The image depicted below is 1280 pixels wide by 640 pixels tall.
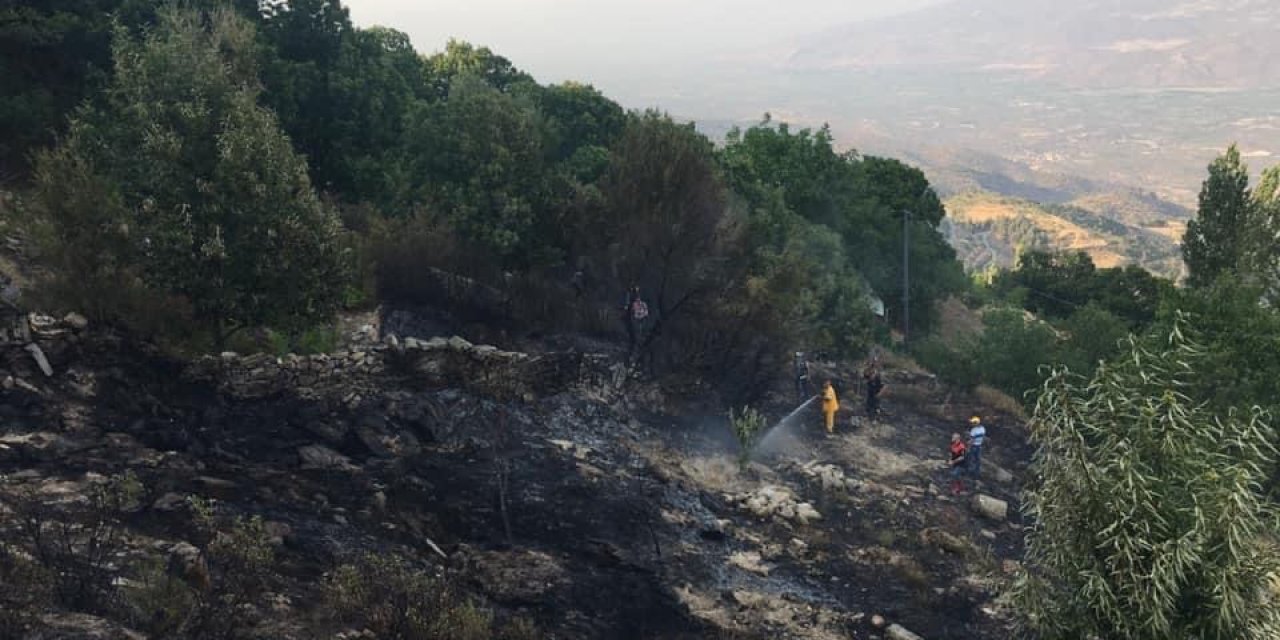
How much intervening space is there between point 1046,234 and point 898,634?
134 meters

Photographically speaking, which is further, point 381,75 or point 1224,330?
point 381,75

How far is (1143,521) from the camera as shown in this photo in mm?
6504

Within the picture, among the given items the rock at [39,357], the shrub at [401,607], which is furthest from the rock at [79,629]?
the rock at [39,357]

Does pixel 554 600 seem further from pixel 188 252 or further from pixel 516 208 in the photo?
pixel 516 208

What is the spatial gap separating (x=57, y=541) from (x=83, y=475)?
1.76 metres

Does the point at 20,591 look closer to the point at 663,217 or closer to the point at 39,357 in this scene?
the point at 39,357

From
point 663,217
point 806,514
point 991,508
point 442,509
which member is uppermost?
point 663,217

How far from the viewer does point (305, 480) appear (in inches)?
441

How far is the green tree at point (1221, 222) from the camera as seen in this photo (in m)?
27.9

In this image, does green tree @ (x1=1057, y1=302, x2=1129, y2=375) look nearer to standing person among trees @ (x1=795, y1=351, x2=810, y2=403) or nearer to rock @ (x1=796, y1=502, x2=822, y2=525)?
standing person among trees @ (x1=795, y1=351, x2=810, y2=403)

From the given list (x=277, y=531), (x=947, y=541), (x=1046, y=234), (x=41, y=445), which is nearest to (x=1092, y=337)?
(x=947, y=541)

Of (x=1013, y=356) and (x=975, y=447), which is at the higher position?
(x=975, y=447)

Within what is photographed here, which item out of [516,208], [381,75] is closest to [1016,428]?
[516,208]

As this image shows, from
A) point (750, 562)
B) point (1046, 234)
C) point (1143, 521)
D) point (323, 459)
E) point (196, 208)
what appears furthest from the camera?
point (1046, 234)
